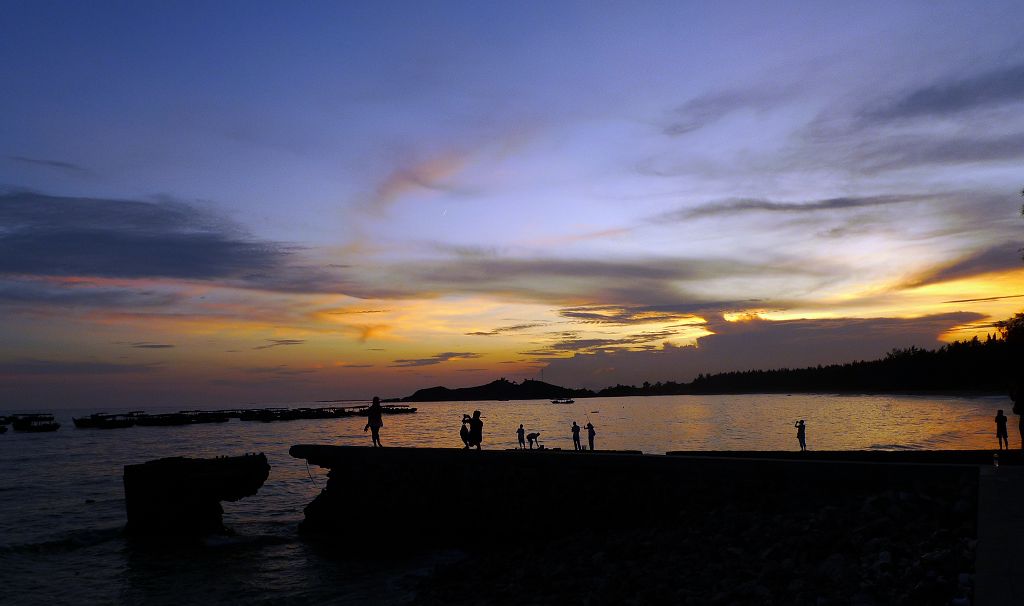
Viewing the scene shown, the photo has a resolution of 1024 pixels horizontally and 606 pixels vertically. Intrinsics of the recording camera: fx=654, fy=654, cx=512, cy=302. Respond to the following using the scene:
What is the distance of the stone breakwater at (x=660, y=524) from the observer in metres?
9.17

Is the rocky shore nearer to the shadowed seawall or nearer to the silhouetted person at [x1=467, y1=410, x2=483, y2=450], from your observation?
the shadowed seawall

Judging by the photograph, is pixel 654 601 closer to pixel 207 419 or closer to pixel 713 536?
pixel 713 536

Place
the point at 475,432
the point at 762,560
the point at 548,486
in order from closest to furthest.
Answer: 1. the point at 762,560
2. the point at 548,486
3. the point at 475,432

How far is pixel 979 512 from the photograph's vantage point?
30.4 ft

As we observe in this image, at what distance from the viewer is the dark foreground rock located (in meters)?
25.2

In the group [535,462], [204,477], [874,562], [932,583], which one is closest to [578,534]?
[535,462]

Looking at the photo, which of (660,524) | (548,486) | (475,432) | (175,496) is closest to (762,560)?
(660,524)

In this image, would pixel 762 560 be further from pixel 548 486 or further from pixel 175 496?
pixel 175 496

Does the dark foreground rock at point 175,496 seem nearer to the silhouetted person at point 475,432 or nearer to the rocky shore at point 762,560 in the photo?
the silhouetted person at point 475,432

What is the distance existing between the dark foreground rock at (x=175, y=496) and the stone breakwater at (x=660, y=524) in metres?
4.04

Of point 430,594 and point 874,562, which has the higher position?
point 874,562

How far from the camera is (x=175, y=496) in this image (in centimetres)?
2545

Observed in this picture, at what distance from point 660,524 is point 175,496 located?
19.4 meters

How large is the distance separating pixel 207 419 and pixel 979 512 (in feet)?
553
